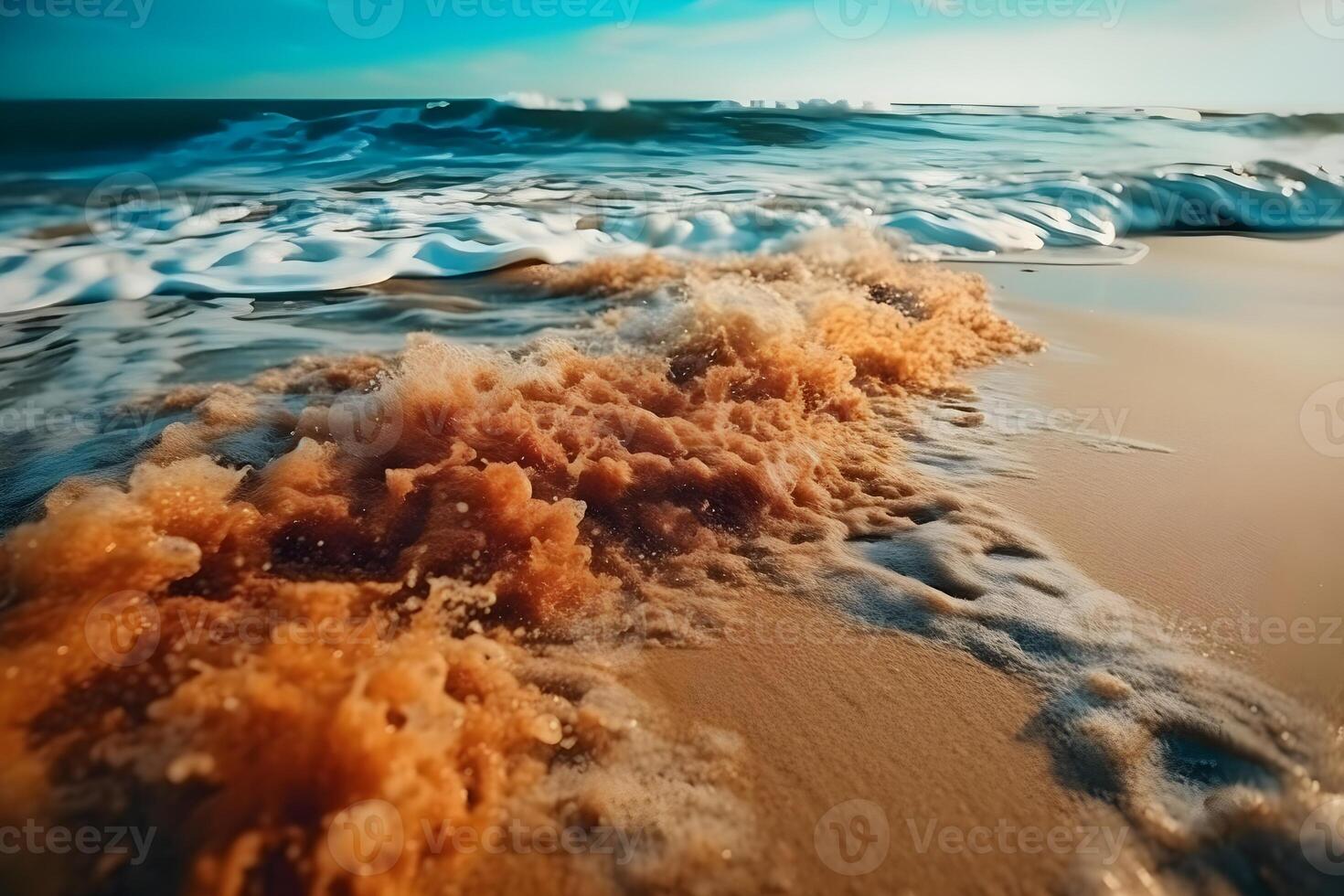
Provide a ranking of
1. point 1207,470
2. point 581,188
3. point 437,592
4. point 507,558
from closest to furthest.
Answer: point 437,592 → point 507,558 → point 1207,470 → point 581,188

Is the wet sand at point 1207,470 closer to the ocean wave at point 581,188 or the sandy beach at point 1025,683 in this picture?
the sandy beach at point 1025,683

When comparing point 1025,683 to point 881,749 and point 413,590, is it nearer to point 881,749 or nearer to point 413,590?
point 881,749

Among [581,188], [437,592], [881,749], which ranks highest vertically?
[581,188]

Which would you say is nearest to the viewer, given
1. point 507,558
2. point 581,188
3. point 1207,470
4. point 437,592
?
point 437,592

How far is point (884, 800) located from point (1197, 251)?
26.6ft

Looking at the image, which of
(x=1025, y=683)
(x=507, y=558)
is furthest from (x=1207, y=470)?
(x=507, y=558)

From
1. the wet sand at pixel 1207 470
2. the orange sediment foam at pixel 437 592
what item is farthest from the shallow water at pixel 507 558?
the wet sand at pixel 1207 470

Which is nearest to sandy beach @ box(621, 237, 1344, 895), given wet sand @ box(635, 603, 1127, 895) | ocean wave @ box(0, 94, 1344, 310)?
wet sand @ box(635, 603, 1127, 895)

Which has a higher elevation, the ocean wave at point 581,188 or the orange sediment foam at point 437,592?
the ocean wave at point 581,188

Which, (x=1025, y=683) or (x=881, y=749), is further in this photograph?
(x=1025, y=683)

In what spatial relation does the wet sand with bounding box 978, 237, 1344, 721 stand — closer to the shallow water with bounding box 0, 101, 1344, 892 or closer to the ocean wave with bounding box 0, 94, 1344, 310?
the shallow water with bounding box 0, 101, 1344, 892

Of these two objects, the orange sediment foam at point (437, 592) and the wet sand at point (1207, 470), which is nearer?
the orange sediment foam at point (437, 592)

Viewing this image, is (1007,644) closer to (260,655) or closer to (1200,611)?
(1200,611)

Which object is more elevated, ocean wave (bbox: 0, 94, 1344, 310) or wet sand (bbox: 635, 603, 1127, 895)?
ocean wave (bbox: 0, 94, 1344, 310)
